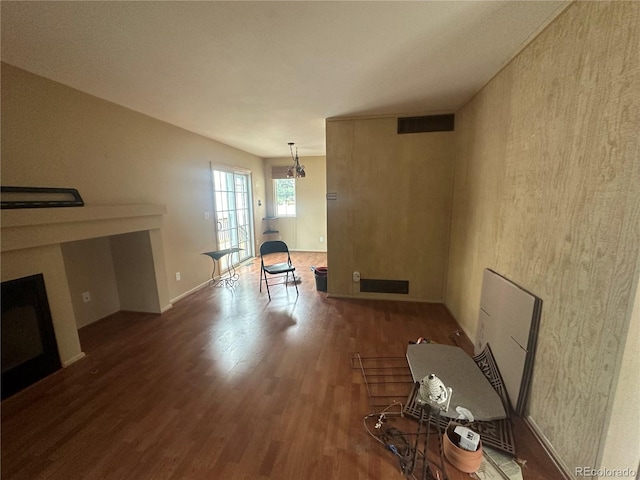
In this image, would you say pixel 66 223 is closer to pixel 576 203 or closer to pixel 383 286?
pixel 383 286

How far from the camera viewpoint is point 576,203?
127 centimetres

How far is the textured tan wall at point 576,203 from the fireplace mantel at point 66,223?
11.6 feet

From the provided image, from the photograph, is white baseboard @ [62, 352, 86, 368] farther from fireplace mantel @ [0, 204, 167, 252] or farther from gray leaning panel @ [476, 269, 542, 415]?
gray leaning panel @ [476, 269, 542, 415]

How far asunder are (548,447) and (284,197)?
6202 mm

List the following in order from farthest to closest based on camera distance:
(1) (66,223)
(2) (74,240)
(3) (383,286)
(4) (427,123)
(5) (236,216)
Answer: (5) (236,216) → (3) (383,286) → (4) (427,123) → (2) (74,240) → (1) (66,223)

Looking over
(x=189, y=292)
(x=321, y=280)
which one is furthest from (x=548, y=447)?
(x=189, y=292)

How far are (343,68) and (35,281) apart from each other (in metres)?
3.00

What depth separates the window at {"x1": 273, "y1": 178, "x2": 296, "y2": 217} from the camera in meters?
6.62

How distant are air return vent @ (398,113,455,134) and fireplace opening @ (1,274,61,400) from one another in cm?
397

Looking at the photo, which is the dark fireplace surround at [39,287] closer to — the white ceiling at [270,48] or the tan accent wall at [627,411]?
the white ceiling at [270,48]

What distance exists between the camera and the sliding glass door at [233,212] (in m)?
4.75

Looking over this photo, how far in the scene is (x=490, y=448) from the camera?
56.7 inches

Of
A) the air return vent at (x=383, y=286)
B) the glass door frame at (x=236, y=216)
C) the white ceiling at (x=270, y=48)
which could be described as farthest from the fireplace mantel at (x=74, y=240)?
the air return vent at (x=383, y=286)

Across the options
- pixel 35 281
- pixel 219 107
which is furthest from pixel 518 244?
pixel 35 281
